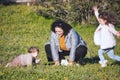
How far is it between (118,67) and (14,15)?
422 inches

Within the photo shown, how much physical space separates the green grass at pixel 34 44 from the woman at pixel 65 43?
296mm

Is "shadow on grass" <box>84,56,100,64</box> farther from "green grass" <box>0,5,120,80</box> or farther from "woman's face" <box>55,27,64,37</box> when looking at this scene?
"woman's face" <box>55,27,64,37</box>

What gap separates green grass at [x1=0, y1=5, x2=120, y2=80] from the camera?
7.67 metres

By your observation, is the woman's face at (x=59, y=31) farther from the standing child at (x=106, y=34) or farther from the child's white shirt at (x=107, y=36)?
the child's white shirt at (x=107, y=36)

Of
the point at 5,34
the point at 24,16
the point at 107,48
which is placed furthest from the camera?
the point at 24,16

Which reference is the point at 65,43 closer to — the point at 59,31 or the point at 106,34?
the point at 59,31

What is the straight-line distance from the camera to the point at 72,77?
24.8 ft

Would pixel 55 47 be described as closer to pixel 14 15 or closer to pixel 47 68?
pixel 47 68

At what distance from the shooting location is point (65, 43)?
9141mm

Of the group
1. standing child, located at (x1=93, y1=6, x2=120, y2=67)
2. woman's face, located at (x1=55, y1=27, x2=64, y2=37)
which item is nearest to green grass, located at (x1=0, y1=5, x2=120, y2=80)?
standing child, located at (x1=93, y1=6, x2=120, y2=67)

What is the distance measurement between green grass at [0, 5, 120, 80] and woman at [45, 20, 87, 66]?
30 cm

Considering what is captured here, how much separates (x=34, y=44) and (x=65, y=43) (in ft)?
13.3

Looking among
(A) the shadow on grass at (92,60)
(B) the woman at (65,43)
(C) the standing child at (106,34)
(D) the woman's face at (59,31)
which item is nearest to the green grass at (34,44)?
(A) the shadow on grass at (92,60)

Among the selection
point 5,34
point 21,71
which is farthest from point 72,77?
point 5,34
